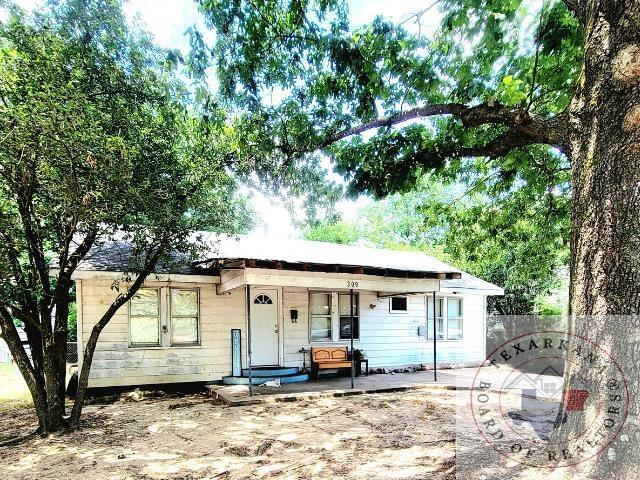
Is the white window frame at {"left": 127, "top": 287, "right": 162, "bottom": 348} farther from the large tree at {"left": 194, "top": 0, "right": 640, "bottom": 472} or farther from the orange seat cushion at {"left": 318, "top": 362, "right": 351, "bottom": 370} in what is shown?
the large tree at {"left": 194, "top": 0, "right": 640, "bottom": 472}

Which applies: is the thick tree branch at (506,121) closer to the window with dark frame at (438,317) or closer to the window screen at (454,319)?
the window with dark frame at (438,317)

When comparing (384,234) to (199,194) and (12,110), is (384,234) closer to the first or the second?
(199,194)

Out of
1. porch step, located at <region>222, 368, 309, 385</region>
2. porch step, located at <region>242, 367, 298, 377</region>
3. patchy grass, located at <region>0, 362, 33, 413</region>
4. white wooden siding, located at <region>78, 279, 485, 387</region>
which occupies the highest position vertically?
white wooden siding, located at <region>78, 279, 485, 387</region>

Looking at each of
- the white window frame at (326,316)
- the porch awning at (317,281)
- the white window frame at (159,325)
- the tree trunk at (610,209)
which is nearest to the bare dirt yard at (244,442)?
the white window frame at (159,325)

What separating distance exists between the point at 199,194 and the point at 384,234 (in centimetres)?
2737

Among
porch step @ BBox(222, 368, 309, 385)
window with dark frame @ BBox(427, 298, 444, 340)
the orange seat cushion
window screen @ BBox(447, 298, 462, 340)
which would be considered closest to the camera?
porch step @ BBox(222, 368, 309, 385)

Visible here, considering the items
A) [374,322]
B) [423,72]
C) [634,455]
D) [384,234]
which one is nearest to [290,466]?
[634,455]

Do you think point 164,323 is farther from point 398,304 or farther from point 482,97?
point 482,97

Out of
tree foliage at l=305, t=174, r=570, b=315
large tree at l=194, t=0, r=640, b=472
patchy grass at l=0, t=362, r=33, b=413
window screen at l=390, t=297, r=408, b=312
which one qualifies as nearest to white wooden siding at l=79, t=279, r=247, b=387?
patchy grass at l=0, t=362, r=33, b=413

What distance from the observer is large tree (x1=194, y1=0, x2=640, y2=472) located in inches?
111

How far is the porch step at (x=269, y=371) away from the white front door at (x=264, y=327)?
0.92 ft

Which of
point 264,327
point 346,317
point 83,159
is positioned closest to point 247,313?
point 264,327

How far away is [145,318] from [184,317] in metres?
0.82

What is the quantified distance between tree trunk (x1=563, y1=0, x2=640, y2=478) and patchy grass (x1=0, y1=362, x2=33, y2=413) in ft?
30.9
